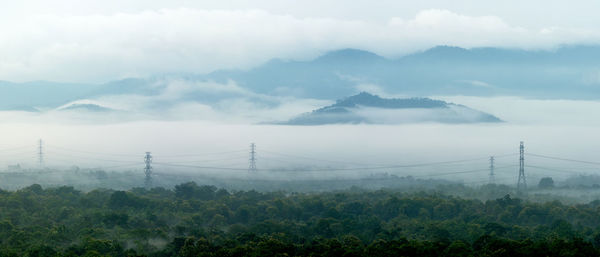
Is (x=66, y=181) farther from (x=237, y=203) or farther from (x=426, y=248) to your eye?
(x=426, y=248)

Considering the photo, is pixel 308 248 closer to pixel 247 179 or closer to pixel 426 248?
pixel 426 248

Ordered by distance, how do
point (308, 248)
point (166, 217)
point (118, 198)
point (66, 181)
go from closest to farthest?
point (308, 248) < point (166, 217) < point (118, 198) < point (66, 181)

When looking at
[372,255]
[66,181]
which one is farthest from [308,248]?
[66,181]

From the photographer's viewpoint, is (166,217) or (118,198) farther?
(118,198)

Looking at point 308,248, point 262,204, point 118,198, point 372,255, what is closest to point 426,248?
point 372,255

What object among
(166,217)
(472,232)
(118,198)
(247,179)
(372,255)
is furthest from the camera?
(247,179)

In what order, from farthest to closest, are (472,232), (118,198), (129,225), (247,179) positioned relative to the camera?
(247,179) < (118,198) < (129,225) < (472,232)
